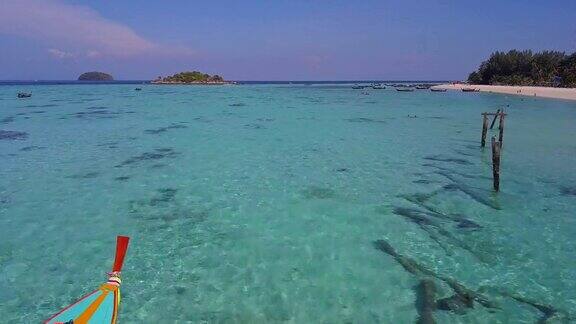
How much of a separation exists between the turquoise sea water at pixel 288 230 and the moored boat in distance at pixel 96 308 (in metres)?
1.93

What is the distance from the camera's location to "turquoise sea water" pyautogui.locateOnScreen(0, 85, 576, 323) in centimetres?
950

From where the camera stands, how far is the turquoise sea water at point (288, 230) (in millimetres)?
A: 9500

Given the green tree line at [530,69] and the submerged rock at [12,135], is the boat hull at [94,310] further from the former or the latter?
the green tree line at [530,69]

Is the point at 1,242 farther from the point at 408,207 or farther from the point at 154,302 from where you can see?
the point at 408,207

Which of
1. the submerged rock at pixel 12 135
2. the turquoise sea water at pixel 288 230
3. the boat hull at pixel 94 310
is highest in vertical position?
the submerged rock at pixel 12 135

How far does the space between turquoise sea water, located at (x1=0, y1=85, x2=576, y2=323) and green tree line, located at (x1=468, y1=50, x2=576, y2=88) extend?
98476 mm

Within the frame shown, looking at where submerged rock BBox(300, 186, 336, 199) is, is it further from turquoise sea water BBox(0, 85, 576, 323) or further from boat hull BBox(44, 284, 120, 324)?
boat hull BBox(44, 284, 120, 324)

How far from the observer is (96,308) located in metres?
6.85

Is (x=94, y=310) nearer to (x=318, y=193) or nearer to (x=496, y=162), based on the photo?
(x=318, y=193)

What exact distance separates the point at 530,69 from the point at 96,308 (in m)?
148

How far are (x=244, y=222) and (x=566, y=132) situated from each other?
33589 millimetres

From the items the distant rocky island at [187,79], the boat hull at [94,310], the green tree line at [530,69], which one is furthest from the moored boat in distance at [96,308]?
the distant rocky island at [187,79]

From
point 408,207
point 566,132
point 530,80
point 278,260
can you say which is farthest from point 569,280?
point 530,80

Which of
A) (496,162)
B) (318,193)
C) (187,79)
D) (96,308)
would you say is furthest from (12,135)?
(187,79)
